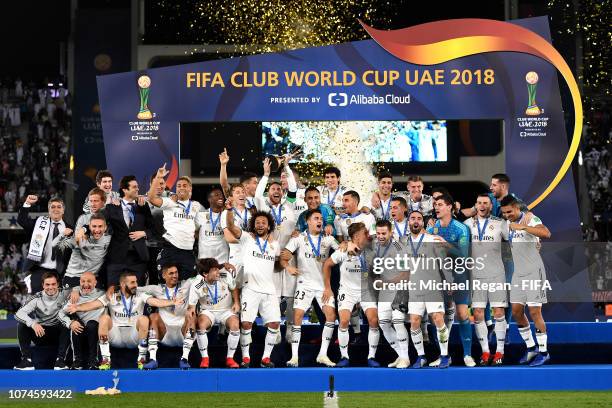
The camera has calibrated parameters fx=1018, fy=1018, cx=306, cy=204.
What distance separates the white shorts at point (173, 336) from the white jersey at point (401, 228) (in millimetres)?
2529

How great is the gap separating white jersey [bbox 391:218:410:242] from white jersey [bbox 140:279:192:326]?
7.48 ft

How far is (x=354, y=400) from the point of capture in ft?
31.7

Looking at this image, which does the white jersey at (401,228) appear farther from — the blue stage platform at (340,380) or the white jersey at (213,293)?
the white jersey at (213,293)

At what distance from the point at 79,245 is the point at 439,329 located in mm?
3978

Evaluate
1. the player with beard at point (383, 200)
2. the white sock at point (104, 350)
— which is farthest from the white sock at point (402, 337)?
the white sock at point (104, 350)

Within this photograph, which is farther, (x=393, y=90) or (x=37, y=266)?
(x=393, y=90)

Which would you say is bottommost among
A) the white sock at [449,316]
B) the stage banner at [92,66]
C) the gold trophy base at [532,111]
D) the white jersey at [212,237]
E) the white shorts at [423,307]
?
the white sock at [449,316]

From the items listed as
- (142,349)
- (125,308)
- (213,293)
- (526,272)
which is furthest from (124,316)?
(526,272)

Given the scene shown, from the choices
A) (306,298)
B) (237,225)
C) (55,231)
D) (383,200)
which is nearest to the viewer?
(306,298)

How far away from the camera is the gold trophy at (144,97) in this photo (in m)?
16.5

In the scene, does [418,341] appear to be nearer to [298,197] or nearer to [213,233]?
[298,197]

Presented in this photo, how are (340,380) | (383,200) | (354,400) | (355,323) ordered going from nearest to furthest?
(354,400) → (340,380) → (355,323) → (383,200)

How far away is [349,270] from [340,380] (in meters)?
1.24

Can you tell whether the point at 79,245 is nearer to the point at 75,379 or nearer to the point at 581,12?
the point at 75,379
